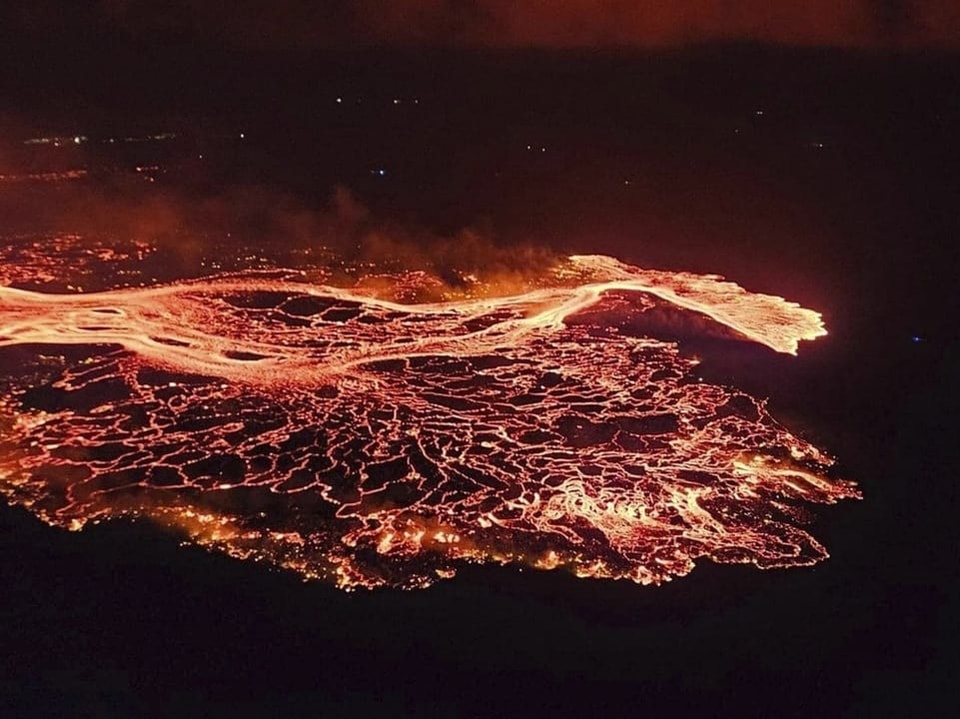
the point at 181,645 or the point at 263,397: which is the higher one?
the point at 263,397

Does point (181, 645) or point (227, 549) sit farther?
point (227, 549)

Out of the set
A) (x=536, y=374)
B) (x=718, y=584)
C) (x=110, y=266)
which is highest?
(x=110, y=266)

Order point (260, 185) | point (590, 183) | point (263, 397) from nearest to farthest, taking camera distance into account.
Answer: point (263, 397) < point (260, 185) < point (590, 183)

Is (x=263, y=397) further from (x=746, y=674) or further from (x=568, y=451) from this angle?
(x=746, y=674)

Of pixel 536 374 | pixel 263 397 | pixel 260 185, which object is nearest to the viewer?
pixel 263 397

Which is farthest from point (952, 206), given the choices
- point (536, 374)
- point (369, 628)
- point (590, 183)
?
point (369, 628)

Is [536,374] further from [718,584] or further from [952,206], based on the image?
[952,206]
